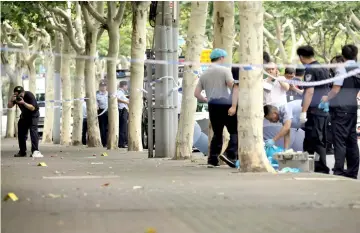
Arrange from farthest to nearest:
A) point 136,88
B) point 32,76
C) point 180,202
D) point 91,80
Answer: point 32,76 < point 91,80 < point 136,88 < point 180,202

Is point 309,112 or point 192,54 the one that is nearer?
point 309,112

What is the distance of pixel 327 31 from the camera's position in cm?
4662

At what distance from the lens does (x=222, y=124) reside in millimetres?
15828

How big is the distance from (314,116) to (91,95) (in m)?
16.6

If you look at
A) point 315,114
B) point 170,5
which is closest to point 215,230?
point 315,114

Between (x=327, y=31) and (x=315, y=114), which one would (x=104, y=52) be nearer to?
(x=327, y=31)

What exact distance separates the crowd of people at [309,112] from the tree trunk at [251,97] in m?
1.00

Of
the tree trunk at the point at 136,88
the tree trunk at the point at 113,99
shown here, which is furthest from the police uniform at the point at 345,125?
the tree trunk at the point at 113,99

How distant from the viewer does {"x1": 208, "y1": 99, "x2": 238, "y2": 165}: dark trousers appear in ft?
51.6

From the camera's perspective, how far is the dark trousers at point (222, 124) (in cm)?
1573

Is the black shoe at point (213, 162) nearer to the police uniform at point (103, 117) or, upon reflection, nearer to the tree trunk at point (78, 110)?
the police uniform at point (103, 117)

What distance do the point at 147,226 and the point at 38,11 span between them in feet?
73.0

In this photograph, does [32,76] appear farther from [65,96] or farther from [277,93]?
[277,93]

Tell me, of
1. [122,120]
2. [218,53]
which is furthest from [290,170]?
[122,120]
